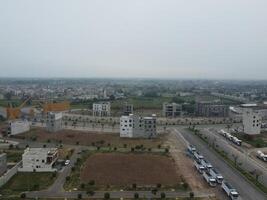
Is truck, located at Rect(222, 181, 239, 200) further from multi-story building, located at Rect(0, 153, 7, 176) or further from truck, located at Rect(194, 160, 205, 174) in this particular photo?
multi-story building, located at Rect(0, 153, 7, 176)

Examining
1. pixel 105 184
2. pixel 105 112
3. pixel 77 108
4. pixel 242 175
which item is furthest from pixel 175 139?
pixel 77 108

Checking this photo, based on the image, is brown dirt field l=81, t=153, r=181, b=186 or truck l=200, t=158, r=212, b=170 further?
truck l=200, t=158, r=212, b=170

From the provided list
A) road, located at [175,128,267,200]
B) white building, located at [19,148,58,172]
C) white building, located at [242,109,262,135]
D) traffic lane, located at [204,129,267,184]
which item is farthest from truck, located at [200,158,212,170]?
white building, located at [242,109,262,135]

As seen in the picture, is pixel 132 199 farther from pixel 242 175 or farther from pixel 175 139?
pixel 175 139

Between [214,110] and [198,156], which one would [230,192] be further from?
[214,110]

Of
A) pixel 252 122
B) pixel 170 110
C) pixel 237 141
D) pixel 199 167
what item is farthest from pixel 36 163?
pixel 170 110
